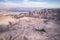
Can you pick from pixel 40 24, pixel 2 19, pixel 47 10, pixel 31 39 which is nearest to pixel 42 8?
pixel 47 10

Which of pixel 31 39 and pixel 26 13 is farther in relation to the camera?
pixel 26 13

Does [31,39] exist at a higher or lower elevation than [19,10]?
lower

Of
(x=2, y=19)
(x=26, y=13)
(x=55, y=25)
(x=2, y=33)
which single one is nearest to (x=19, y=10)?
(x=26, y=13)

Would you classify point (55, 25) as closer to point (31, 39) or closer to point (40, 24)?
point (40, 24)

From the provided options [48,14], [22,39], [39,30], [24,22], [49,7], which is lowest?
[22,39]

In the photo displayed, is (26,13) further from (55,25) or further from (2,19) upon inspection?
(55,25)

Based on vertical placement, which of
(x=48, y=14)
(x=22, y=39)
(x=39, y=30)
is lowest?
(x=22, y=39)
